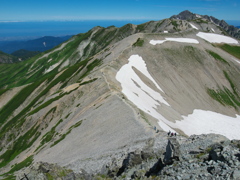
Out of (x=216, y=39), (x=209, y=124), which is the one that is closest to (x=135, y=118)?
(x=209, y=124)

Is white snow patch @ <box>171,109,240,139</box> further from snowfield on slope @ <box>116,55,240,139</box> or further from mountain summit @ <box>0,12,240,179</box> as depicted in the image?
mountain summit @ <box>0,12,240,179</box>

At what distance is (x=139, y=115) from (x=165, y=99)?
26.3 metres

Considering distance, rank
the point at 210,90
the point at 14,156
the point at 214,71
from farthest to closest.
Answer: the point at 214,71
the point at 210,90
the point at 14,156

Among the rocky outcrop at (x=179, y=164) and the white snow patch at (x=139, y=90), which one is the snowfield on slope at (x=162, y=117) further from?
the rocky outcrop at (x=179, y=164)

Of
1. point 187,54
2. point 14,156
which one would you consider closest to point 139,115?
point 14,156

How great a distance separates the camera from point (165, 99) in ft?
213

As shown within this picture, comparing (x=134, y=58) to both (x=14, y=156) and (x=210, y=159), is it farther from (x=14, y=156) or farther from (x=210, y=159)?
(x=210, y=159)

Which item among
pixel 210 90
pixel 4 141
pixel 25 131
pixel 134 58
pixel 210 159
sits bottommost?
pixel 4 141

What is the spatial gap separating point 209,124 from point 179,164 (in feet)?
160

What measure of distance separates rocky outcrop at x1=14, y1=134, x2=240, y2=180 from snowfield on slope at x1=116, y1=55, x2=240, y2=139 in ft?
76.0

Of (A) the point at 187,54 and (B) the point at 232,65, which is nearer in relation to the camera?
(A) the point at 187,54

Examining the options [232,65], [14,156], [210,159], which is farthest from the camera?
[232,65]

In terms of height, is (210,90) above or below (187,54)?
below

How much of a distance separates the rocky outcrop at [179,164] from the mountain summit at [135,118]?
0.38 ft
